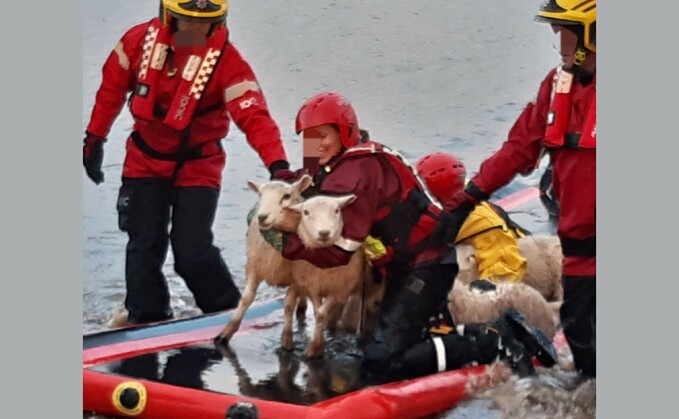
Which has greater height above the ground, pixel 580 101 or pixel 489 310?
pixel 580 101

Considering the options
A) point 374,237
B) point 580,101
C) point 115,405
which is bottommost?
point 115,405

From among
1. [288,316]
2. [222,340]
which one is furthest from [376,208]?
[222,340]

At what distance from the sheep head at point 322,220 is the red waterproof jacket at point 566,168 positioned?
1.92ft

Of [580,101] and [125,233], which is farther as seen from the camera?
[125,233]

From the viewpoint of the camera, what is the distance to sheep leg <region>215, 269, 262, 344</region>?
22.7 ft

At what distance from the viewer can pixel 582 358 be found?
22.6ft

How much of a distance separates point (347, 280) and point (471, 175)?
0.73 meters

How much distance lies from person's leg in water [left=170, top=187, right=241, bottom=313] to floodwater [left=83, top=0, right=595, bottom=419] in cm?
4

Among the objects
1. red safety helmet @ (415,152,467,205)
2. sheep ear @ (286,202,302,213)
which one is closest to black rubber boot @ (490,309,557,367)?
red safety helmet @ (415,152,467,205)

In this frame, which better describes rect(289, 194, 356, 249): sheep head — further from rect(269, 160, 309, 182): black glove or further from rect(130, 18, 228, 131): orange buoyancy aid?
rect(130, 18, 228, 131): orange buoyancy aid

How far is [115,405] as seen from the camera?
662cm

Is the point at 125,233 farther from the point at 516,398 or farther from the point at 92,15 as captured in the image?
the point at 516,398

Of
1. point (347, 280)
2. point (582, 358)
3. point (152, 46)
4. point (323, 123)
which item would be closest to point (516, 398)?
point (582, 358)

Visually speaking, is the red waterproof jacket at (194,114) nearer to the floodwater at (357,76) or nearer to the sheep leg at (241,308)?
the floodwater at (357,76)
